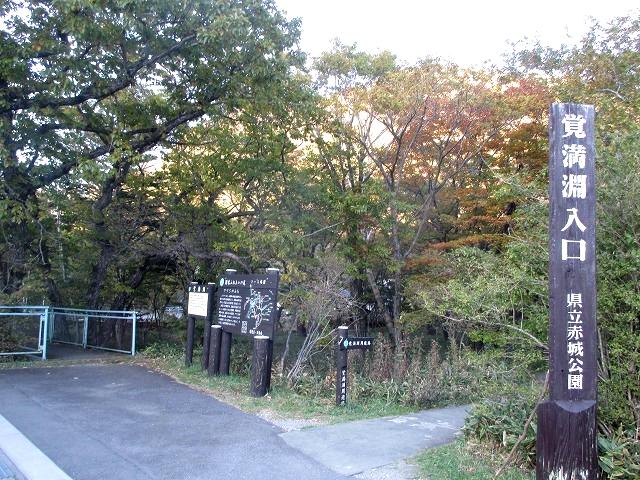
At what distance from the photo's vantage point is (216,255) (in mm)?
15500

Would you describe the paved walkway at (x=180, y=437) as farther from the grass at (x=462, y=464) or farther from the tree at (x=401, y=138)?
the tree at (x=401, y=138)

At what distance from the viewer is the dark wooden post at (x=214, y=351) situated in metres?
11.2

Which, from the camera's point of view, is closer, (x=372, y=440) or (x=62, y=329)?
(x=372, y=440)

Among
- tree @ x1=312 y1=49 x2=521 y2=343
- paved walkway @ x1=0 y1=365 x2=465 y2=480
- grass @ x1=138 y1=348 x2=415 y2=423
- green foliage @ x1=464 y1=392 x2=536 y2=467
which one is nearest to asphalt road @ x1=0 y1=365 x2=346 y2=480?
paved walkway @ x1=0 y1=365 x2=465 y2=480

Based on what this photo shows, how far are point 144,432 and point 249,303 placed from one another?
12.8 feet

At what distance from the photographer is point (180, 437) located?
689 cm

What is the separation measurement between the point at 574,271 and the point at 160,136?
11756mm

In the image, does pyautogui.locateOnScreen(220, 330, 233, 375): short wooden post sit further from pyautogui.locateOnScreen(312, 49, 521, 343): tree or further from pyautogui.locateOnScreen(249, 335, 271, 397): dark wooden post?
pyautogui.locateOnScreen(312, 49, 521, 343): tree

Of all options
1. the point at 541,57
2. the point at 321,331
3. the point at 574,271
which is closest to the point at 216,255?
the point at 321,331

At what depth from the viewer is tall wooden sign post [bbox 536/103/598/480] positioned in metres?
4.78

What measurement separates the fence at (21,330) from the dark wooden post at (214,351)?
4196 millimetres

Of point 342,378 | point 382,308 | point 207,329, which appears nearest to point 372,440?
point 342,378

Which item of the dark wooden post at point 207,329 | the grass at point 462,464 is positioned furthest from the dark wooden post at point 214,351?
the grass at point 462,464

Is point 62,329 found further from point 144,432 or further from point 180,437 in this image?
point 180,437
